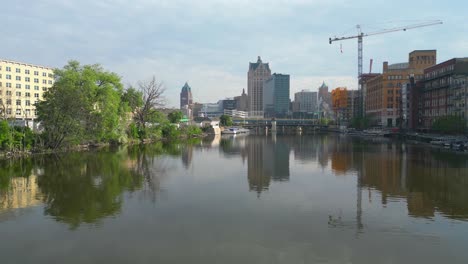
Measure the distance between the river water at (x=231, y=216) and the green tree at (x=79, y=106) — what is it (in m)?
19.1

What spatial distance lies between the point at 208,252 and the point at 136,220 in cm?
634

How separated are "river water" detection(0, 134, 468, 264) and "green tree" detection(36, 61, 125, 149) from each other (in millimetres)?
19134

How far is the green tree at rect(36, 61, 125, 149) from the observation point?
2259 inches

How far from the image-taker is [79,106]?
58906mm

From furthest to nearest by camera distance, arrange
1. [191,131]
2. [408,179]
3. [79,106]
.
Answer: [191,131], [79,106], [408,179]

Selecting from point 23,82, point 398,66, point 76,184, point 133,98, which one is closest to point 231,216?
point 76,184

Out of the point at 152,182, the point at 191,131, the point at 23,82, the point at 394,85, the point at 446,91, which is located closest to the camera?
the point at 152,182

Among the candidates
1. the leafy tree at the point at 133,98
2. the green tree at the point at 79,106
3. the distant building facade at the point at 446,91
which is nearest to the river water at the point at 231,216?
the green tree at the point at 79,106

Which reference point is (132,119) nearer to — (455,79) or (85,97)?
(85,97)

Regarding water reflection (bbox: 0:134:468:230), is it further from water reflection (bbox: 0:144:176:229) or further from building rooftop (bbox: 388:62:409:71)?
building rooftop (bbox: 388:62:409:71)

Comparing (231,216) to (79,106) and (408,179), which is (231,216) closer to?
(408,179)

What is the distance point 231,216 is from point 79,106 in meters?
45.5

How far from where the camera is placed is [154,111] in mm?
96250

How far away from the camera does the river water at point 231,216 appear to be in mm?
16234
